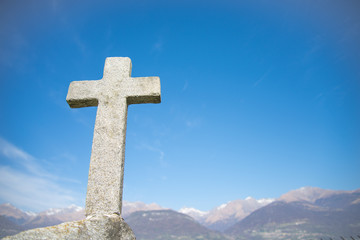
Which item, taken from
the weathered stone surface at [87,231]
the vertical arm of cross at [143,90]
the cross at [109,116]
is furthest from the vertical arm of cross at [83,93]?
the weathered stone surface at [87,231]

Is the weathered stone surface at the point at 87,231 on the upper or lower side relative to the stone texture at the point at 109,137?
lower

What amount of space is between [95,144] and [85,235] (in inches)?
71.8

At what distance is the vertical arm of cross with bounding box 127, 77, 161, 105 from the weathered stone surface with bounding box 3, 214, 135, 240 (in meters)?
2.28

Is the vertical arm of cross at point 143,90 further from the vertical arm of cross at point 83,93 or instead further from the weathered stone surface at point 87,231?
the weathered stone surface at point 87,231

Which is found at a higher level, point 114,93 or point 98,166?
point 114,93

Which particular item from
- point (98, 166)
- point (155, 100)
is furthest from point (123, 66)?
point (98, 166)

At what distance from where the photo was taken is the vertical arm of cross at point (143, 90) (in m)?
4.18

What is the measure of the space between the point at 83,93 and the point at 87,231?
2881 millimetres

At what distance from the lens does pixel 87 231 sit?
2.26 meters

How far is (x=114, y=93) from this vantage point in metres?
4.22

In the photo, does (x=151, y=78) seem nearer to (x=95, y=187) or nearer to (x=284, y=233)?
(x=95, y=187)

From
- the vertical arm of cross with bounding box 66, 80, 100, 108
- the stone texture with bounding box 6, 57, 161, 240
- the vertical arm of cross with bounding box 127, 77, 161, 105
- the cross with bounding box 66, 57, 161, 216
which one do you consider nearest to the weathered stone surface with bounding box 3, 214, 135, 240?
the stone texture with bounding box 6, 57, 161, 240

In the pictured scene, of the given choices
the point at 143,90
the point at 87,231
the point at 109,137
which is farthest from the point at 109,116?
the point at 87,231

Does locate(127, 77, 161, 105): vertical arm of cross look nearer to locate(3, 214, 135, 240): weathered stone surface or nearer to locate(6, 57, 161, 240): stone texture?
locate(6, 57, 161, 240): stone texture
